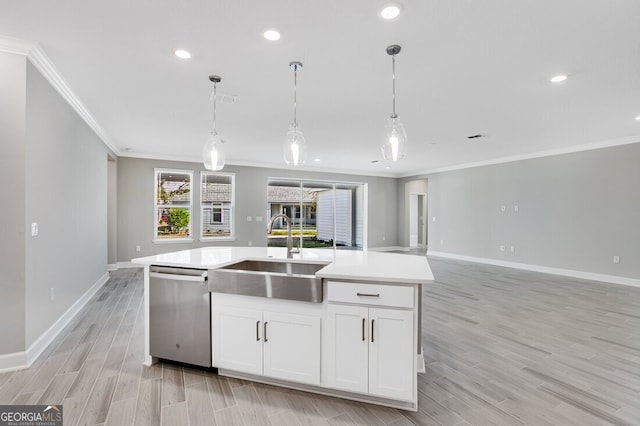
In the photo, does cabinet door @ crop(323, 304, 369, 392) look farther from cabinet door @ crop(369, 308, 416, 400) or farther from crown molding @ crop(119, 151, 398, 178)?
crown molding @ crop(119, 151, 398, 178)

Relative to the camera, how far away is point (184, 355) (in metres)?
2.36

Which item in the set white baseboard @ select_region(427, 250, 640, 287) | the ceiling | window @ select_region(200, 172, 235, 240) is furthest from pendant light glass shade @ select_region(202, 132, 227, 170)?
white baseboard @ select_region(427, 250, 640, 287)

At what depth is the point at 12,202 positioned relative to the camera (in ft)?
7.77

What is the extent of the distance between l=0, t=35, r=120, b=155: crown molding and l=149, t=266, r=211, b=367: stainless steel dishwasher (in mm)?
1991

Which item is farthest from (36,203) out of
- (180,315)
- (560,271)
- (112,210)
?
(560,271)

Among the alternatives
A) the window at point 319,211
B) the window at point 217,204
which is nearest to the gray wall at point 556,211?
the window at point 319,211

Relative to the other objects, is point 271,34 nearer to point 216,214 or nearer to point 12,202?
point 12,202

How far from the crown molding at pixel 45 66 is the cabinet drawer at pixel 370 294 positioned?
3.00 m

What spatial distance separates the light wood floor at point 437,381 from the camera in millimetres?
1852

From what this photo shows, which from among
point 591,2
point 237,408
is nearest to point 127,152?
point 237,408

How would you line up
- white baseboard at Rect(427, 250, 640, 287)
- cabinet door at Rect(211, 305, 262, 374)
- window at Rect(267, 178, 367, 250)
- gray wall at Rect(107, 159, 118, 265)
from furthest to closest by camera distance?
window at Rect(267, 178, 367, 250) < gray wall at Rect(107, 159, 118, 265) < white baseboard at Rect(427, 250, 640, 287) < cabinet door at Rect(211, 305, 262, 374)

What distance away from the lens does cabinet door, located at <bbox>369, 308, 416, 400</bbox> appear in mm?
1859

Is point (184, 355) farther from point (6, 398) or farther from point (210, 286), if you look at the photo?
point (6, 398)

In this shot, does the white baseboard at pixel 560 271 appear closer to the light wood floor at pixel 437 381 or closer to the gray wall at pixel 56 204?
the light wood floor at pixel 437 381
